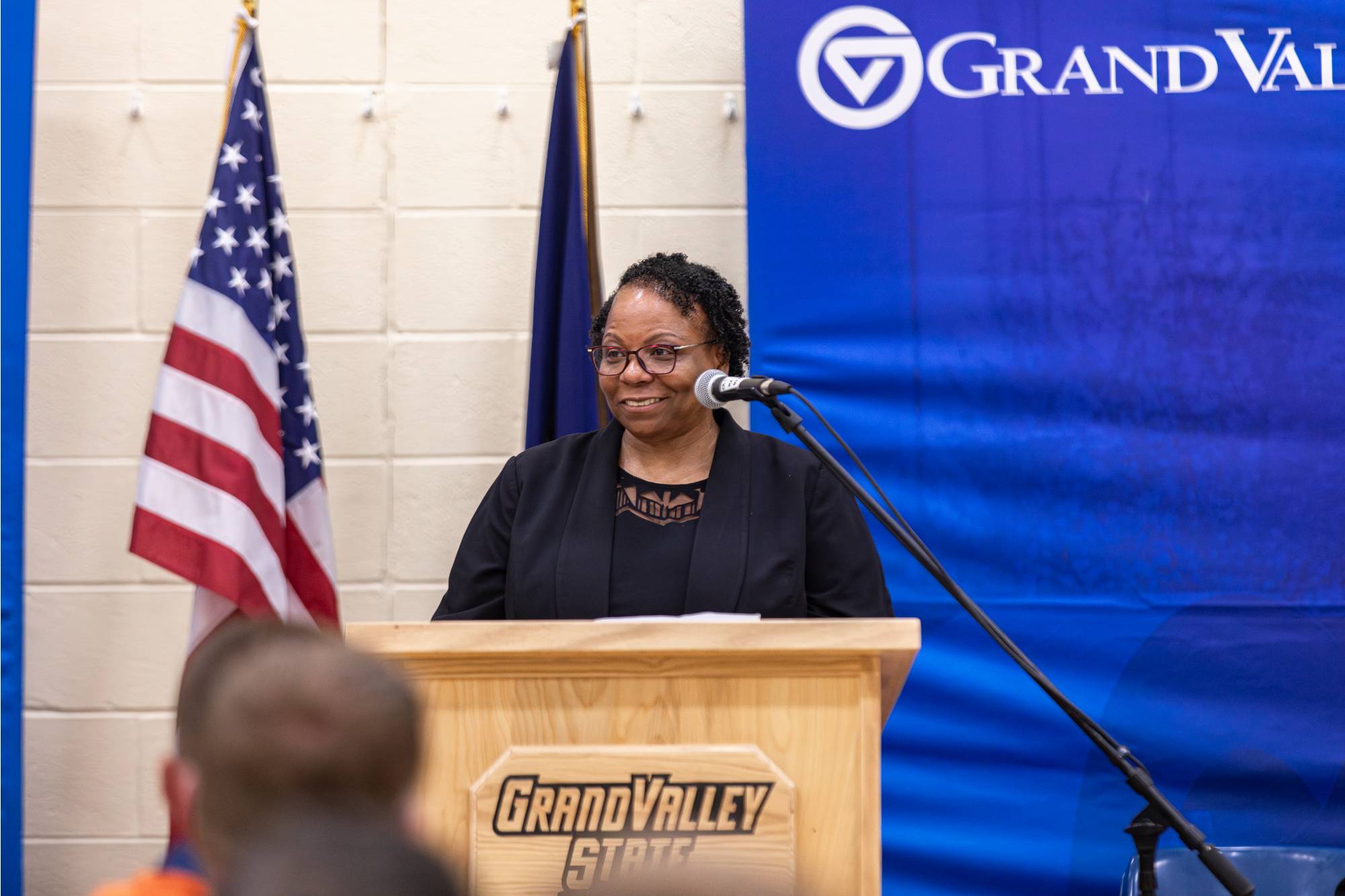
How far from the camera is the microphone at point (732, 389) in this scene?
2023 mm

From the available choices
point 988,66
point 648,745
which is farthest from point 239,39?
point 648,745

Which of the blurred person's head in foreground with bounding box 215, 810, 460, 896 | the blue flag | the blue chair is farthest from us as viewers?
the blue flag

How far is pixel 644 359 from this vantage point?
7.93 ft

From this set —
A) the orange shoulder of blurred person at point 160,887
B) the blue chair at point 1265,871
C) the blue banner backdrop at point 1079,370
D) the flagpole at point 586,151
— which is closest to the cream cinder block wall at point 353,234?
the flagpole at point 586,151

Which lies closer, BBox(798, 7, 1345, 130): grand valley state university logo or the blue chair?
the blue chair

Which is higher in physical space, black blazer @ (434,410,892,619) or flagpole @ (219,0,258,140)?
flagpole @ (219,0,258,140)

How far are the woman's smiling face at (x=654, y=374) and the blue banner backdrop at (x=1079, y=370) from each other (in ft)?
2.30

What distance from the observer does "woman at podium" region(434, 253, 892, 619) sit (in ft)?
7.48

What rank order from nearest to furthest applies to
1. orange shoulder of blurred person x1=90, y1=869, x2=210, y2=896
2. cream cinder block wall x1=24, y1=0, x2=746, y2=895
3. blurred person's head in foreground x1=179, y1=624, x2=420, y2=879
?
blurred person's head in foreground x1=179, y1=624, x2=420, y2=879 < orange shoulder of blurred person x1=90, y1=869, x2=210, y2=896 < cream cinder block wall x1=24, y1=0, x2=746, y2=895

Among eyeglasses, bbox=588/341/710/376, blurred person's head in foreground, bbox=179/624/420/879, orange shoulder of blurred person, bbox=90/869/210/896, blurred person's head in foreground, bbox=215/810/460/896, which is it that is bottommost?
orange shoulder of blurred person, bbox=90/869/210/896

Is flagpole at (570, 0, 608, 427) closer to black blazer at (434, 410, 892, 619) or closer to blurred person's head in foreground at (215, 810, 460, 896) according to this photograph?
black blazer at (434, 410, 892, 619)

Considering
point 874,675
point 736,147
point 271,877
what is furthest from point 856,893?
point 736,147

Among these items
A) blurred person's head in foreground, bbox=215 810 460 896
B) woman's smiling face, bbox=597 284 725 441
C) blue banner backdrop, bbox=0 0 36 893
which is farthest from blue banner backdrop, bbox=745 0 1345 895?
Result: blurred person's head in foreground, bbox=215 810 460 896

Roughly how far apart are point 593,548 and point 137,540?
1.20 meters
